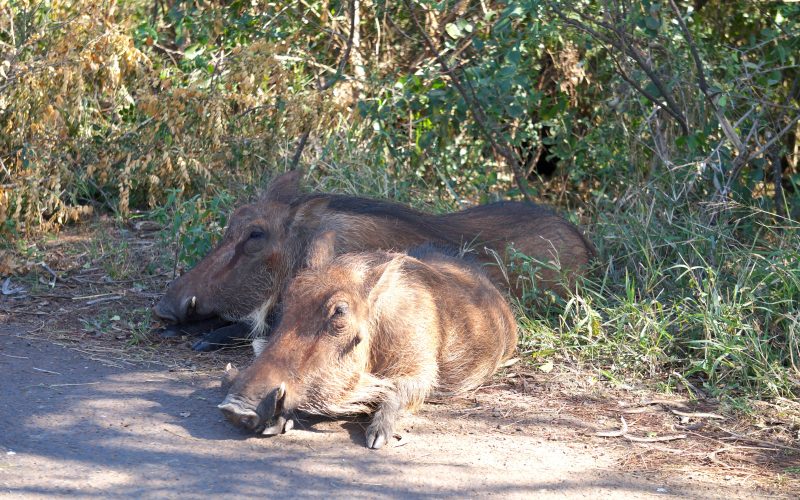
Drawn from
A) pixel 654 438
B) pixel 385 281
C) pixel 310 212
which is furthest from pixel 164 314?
pixel 654 438

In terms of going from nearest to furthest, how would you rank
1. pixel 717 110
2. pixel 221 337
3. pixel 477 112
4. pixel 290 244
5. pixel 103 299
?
pixel 221 337, pixel 290 244, pixel 103 299, pixel 717 110, pixel 477 112

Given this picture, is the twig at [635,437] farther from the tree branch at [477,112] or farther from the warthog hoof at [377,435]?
the tree branch at [477,112]

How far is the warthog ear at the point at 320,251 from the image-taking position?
3836 mm

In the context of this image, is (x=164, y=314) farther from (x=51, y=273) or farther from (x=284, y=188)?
(x=51, y=273)

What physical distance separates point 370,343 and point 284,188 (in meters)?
1.48

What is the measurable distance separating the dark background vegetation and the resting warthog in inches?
10.5

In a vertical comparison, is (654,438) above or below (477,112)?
below

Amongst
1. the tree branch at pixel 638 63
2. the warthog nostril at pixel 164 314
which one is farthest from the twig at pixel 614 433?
the tree branch at pixel 638 63

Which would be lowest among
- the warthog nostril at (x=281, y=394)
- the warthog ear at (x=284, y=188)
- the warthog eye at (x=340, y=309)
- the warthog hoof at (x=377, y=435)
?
the warthog hoof at (x=377, y=435)

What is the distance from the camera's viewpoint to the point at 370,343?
146 inches

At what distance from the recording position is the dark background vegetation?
4406 millimetres

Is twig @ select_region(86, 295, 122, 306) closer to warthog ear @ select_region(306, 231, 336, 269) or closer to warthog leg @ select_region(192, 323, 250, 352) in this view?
warthog leg @ select_region(192, 323, 250, 352)

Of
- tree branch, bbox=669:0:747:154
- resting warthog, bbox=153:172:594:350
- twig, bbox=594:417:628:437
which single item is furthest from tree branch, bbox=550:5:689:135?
twig, bbox=594:417:628:437

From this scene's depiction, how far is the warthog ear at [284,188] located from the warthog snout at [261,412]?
1.70 meters
